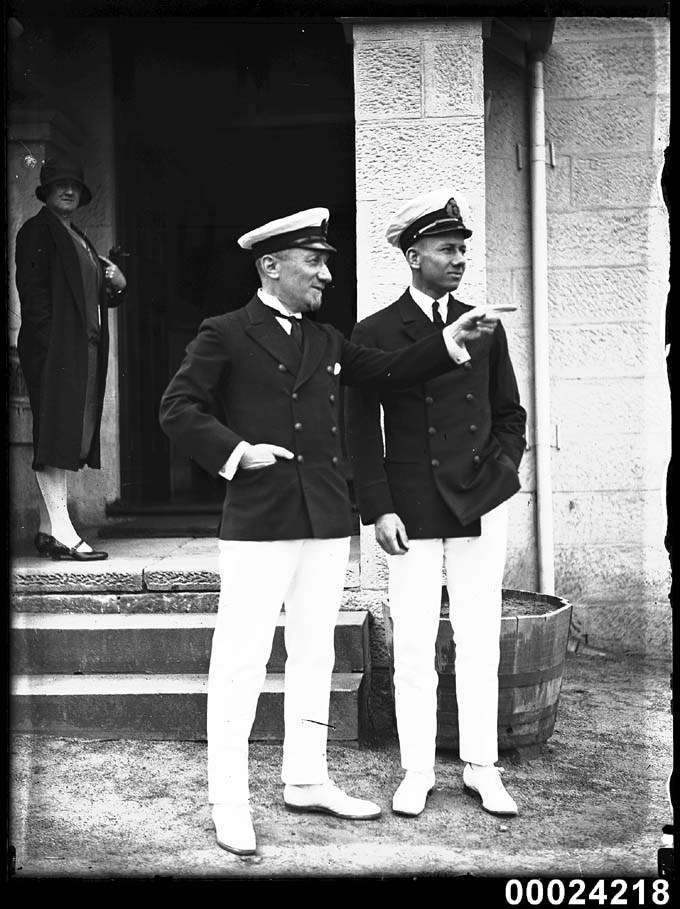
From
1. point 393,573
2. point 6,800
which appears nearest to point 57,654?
point 6,800

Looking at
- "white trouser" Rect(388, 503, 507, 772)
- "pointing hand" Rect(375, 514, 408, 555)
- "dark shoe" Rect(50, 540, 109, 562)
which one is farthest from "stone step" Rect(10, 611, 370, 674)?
"pointing hand" Rect(375, 514, 408, 555)

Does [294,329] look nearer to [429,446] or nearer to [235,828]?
[429,446]

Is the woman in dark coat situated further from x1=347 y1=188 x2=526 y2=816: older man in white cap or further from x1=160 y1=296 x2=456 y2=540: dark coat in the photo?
x1=347 y1=188 x2=526 y2=816: older man in white cap

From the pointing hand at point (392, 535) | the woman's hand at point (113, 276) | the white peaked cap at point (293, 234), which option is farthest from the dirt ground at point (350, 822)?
the woman's hand at point (113, 276)

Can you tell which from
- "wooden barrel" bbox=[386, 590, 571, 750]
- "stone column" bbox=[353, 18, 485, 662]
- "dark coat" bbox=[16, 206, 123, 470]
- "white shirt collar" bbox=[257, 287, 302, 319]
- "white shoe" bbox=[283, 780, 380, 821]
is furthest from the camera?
"dark coat" bbox=[16, 206, 123, 470]

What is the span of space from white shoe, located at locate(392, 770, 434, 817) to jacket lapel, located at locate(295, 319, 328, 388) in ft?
5.30

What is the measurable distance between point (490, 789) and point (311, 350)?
1847mm

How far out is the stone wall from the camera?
6.19m

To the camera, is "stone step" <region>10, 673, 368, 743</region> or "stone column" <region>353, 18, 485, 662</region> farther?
"stone column" <region>353, 18, 485, 662</region>

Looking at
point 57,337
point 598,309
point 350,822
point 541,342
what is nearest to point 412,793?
point 350,822

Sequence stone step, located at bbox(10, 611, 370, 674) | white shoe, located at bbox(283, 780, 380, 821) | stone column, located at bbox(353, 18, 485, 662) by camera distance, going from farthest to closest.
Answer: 1. stone column, located at bbox(353, 18, 485, 662)
2. stone step, located at bbox(10, 611, 370, 674)
3. white shoe, located at bbox(283, 780, 380, 821)

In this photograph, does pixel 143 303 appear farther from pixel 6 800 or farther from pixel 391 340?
pixel 6 800

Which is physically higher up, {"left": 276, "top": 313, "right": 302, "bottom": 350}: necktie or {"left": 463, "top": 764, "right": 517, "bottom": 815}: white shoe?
{"left": 276, "top": 313, "right": 302, "bottom": 350}: necktie

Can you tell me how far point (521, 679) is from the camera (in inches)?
189
